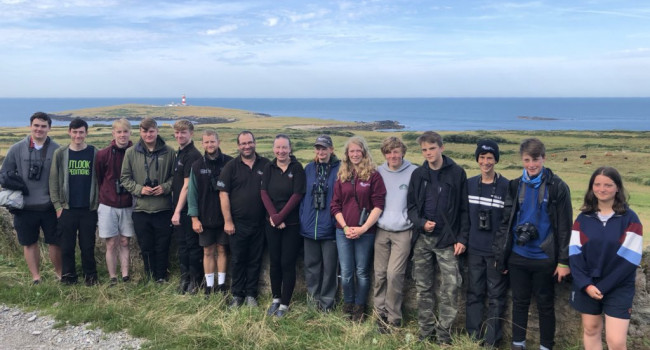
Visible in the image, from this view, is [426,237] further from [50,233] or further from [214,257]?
[50,233]

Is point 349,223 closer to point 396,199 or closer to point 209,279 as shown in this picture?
point 396,199

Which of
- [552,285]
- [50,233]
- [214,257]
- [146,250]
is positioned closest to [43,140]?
[50,233]

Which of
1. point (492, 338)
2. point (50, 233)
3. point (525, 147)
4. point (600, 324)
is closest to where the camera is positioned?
point (600, 324)

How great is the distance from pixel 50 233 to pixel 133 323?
7.38 feet

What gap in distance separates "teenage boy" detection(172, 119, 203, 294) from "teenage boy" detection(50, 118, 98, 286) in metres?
1.20

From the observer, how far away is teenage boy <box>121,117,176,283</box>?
6754 millimetres

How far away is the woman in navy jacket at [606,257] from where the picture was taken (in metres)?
4.37

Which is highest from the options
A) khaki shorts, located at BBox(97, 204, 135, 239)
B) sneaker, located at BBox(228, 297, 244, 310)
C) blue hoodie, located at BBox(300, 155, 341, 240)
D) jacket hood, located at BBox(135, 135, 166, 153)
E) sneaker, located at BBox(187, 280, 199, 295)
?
jacket hood, located at BBox(135, 135, 166, 153)

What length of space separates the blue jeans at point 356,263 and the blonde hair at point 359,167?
Answer: 2.11 ft

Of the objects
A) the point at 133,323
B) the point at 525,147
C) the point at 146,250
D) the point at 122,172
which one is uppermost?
the point at 525,147

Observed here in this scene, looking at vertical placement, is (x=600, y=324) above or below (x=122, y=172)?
below

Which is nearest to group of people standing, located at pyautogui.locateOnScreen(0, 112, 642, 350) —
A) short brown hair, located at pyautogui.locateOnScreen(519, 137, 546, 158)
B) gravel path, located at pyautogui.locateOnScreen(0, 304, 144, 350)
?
short brown hair, located at pyautogui.locateOnScreen(519, 137, 546, 158)

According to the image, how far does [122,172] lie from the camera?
6.77 m

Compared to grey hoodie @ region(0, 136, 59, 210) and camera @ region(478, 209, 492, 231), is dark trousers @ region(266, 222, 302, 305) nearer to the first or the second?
camera @ region(478, 209, 492, 231)
